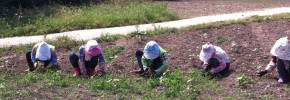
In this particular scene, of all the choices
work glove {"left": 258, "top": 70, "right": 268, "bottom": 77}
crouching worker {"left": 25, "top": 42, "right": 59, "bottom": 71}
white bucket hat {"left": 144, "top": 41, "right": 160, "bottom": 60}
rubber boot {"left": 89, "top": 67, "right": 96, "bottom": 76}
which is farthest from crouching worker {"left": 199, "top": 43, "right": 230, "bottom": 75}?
crouching worker {"left": 25, "top": 42, "right": 59, "bottom": 71}

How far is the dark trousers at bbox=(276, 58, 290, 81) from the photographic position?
333 inches

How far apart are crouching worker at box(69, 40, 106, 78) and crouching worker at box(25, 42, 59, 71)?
1.85ft

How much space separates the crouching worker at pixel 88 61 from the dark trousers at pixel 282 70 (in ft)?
8.75

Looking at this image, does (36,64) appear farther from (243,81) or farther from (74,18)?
(74,18)

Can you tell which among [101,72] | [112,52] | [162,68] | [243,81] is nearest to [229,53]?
[162,68]

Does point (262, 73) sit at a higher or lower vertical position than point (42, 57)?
lower

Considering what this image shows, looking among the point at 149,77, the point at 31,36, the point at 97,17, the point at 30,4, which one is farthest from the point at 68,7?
the point at 149,77

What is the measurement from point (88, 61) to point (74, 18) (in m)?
5.56

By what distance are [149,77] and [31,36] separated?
526 centimetres

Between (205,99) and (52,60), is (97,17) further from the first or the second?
(205,99)

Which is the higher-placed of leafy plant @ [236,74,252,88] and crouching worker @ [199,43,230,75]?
crouching worker @ [199,43,230,75]

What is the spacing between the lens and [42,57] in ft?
32.1

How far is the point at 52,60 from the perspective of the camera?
9.98 metres

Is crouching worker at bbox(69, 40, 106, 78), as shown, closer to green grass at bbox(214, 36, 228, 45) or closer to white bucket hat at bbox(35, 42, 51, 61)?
white bucket hat at bbox(35, 42, 51, 61)
